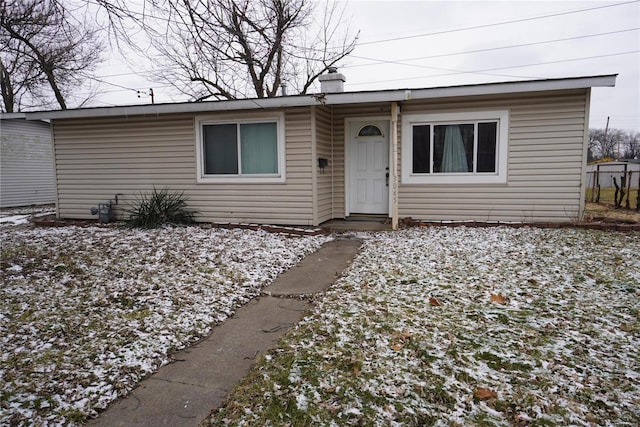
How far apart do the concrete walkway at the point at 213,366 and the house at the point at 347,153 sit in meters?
4.07

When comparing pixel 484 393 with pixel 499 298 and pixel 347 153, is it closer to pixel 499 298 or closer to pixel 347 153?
pixel 499 298

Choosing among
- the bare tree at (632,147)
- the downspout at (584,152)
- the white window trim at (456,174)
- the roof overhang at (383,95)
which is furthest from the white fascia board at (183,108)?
the bare tree at (632,147)

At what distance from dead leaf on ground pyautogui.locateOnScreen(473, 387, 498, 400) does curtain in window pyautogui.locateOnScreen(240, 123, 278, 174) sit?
6773 millimetres

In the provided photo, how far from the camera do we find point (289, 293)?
4645 millimetres

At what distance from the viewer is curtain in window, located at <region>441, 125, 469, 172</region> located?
862 centimetres

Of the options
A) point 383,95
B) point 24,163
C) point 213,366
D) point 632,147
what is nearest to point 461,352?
point 213,366

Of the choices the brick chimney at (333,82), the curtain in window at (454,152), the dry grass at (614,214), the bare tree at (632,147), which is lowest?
A: the dry grass at (614,214)

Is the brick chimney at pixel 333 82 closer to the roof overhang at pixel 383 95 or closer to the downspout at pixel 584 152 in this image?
the roof overhang at pixel 383 95

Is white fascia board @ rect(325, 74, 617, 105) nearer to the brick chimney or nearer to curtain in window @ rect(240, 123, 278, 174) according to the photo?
the brick chimney

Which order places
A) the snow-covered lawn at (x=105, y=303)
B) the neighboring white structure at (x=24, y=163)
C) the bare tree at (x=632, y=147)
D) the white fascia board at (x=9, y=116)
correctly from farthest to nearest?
1. the bare tree at (x=632, y=147)
2. the neighboring white structure at (x=24, y=163)
3. the white fascia board at (x=9, y=116)
4. the snow-covered lawn at (x=105, y=303)

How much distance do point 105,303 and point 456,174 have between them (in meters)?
6.98

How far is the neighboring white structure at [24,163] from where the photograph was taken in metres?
13.9

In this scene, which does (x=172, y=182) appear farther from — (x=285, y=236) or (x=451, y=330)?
(x=451, y=330)

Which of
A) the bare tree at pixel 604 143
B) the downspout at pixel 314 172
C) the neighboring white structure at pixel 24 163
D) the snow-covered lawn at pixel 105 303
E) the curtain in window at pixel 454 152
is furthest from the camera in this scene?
the bare tree at pixel 604 143
